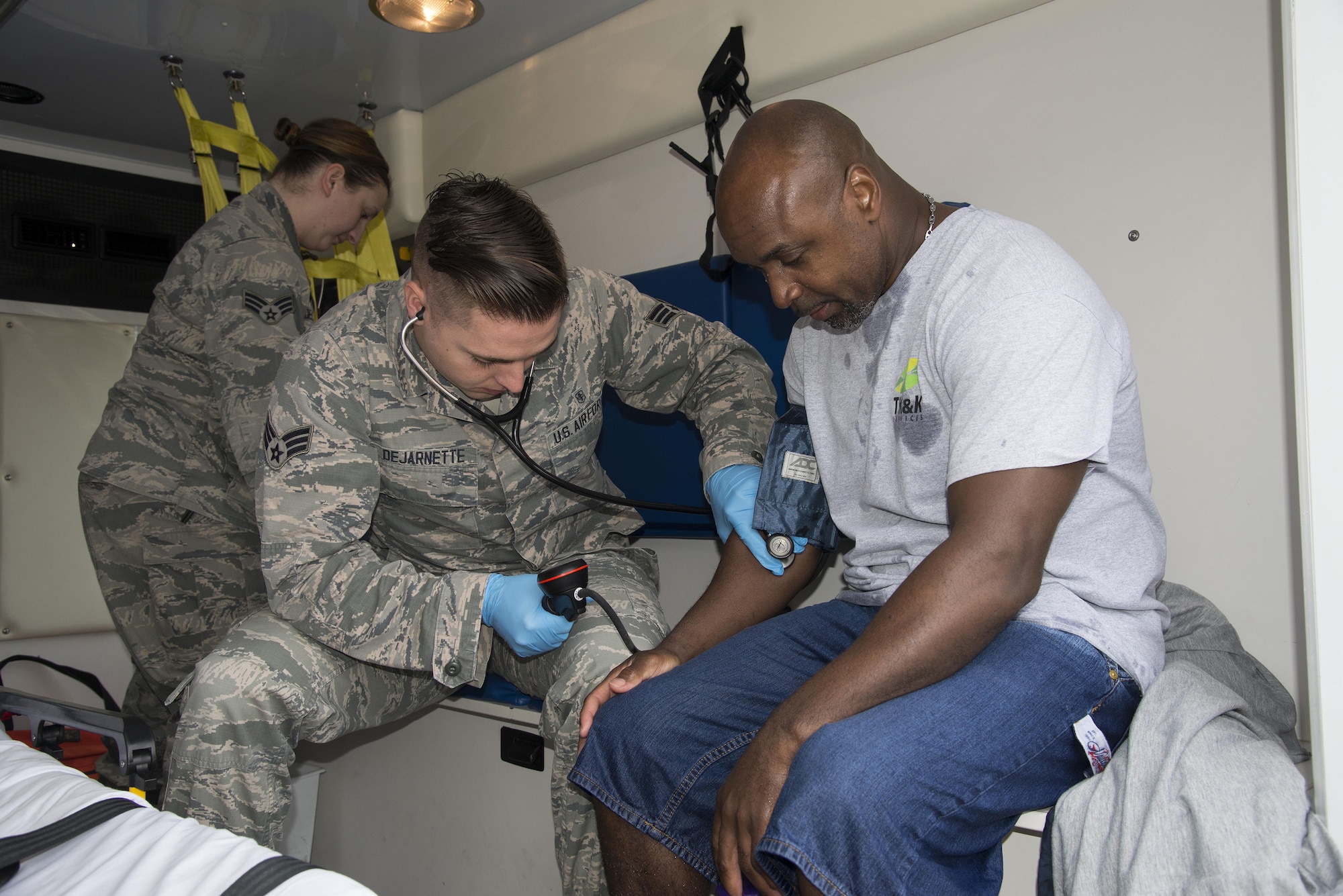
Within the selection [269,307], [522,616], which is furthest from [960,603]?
[269,307]

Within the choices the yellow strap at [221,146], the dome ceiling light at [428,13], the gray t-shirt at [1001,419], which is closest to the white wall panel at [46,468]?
the yellow strap at [221,146]

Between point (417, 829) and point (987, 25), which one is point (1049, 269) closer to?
point (987, 25)

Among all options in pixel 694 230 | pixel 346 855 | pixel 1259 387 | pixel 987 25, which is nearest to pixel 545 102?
pixel 694 230

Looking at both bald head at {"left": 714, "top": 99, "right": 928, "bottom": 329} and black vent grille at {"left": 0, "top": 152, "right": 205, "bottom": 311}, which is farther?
black vent grille at {"left": 0, "top": 152, "right": 205, "bottom": 311}

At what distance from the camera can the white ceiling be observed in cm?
194

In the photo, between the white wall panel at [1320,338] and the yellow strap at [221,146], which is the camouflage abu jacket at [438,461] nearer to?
the white wall panel at [1320,338]

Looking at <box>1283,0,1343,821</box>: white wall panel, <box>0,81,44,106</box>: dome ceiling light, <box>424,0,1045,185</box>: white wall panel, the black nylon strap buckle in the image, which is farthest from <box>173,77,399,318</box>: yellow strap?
<box>1283,0,1343,821</box>: white wall panel

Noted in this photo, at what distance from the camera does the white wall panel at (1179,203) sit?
1239mm

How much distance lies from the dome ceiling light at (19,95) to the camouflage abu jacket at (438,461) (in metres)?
1.39

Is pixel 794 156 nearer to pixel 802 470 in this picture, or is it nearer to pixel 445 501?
pixel 802 470

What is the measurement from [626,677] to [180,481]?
1424 mm

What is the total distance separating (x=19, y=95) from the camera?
232cm

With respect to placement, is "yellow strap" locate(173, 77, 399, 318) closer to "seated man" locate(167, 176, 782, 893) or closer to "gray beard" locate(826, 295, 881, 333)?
"seated man" locate(167, 176, 782, 893)

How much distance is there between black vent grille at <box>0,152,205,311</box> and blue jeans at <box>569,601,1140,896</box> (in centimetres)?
238
